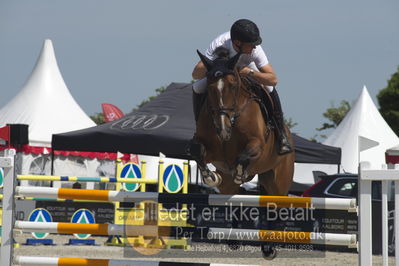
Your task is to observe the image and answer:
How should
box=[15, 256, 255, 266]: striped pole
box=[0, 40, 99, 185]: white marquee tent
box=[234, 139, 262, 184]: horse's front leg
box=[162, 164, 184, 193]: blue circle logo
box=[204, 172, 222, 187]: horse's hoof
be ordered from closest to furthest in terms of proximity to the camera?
box=[15, 256, 255, 266]: striped pole → box=[234, 139, 262, 184]: horse's front leg → box=[204, 172, 222, 187]: horse's hoof → box=[162, 164, 184, 193]: blue circle logo → box=[0, 40, 99, 185]: white marquee tent

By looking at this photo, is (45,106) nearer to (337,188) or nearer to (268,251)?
(337,188)

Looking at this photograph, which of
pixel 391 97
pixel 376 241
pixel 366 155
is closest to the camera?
pixel 376 241

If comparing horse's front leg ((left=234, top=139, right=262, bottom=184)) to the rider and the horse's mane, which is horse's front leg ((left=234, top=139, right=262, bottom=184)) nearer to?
the rider

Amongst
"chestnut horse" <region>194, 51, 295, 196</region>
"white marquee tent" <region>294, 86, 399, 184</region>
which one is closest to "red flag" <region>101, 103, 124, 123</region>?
"white marquee tent" <region>294, 86, 399, 184</region>

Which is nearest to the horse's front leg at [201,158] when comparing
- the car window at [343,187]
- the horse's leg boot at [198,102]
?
the horse's leg boot at [198,102]

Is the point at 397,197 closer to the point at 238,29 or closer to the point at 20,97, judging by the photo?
the point at 238,29

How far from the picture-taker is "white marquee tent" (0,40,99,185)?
21016 mm

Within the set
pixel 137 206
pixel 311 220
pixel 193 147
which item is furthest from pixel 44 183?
pixel 193 147

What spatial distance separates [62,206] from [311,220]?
4270mm

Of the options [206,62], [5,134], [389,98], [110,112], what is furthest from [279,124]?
[389,98]

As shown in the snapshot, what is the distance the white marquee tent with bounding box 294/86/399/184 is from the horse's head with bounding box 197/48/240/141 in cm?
1727

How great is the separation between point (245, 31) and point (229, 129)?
815 mm

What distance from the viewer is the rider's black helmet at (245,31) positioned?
6.01 m

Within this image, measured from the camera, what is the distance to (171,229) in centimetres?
573
